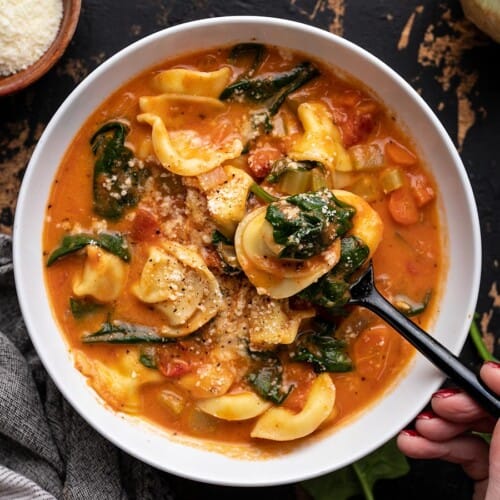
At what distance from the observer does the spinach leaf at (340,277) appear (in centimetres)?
355

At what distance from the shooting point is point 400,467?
13.3 feet

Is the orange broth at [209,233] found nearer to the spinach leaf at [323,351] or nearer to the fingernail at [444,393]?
the spinach leaf at [323,351]

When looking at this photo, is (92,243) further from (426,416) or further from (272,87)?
(426,416)

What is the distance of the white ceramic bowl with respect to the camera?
361cm

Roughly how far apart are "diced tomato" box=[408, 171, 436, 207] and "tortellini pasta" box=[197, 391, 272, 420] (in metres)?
1.31

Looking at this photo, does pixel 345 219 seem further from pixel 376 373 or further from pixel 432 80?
pixel 432 80

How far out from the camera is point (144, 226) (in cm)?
375

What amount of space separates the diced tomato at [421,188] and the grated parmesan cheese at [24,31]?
205 cm

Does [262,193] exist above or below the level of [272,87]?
below

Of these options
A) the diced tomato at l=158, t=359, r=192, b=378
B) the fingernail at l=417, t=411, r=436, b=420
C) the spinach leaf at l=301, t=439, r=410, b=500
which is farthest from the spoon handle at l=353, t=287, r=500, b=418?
the diced tomato at l=158, t=359, r=192, b=378

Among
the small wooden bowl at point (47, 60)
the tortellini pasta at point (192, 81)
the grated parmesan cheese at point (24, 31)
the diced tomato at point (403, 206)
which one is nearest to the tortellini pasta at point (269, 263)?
the diced tomato at point (403, 206)

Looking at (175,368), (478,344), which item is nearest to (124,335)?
(175,368)

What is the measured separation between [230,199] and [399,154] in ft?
3.07

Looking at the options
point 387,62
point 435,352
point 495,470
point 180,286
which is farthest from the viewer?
point 387,62
